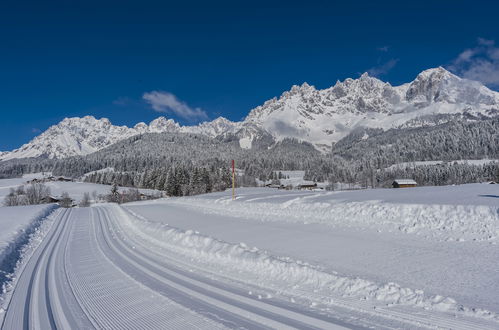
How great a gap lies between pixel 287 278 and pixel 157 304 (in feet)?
12.2

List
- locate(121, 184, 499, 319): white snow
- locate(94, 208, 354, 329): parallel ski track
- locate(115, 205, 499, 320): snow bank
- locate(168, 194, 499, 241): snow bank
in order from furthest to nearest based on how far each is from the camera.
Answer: locate(168, 194, 499, 241): snow bank
locate(121, 184, 499, 319): white snow
locate(115, 205, 499, 320): snow bank
locate(94, 208, 354, 329): parallel ski track

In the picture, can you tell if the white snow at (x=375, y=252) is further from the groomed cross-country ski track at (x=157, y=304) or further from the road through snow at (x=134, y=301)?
the road through snow at (x=134, y=301)

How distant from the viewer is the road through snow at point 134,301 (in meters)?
6.35

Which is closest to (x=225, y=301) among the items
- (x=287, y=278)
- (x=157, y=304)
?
(x=157, y=304)

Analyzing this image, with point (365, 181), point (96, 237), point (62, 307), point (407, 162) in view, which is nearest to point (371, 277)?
point (62, 307)

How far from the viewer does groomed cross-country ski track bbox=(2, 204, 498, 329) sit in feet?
20.0

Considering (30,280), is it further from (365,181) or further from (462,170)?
(365,181)

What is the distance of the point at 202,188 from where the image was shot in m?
83.7

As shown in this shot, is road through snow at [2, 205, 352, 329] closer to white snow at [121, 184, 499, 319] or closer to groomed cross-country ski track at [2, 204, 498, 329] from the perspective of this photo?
groomed cross-country ski track at [2, 204, 498, 329]

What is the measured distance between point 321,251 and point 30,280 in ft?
33.7

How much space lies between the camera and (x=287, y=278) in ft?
29.2

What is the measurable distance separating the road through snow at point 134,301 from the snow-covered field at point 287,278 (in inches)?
1.3

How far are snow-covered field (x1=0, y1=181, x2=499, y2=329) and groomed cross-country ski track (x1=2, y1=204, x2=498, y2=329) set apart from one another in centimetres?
3

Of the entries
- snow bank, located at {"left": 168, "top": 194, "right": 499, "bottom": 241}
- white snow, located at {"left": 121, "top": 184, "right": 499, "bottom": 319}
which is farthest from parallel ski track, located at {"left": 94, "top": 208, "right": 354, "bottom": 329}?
snow bank, located at {"left": 168, "top": 194, "right": 499, "bottom": 241}
